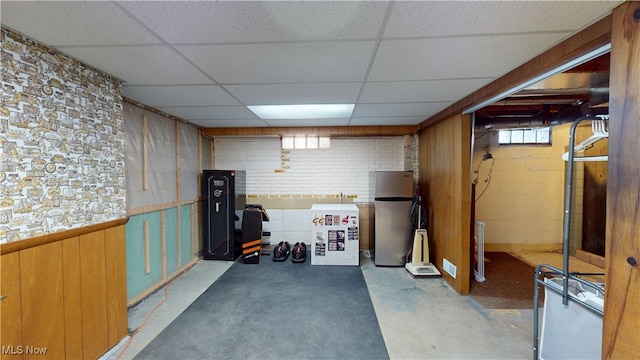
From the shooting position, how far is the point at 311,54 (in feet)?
5.16

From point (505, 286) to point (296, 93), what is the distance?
11.6 feet

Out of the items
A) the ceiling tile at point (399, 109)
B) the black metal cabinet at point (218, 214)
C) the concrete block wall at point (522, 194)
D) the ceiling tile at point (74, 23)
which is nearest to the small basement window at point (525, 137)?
the concrete block wall at point (522, 194)

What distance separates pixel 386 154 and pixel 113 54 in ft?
13.0

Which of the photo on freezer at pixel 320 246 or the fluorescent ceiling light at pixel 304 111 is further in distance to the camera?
the photo on freezer at pixel 320 246

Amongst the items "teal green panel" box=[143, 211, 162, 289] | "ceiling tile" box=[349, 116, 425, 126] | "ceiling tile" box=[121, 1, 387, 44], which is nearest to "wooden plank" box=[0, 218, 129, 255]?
"teal green panel" box=[143, 211, 162, 289]

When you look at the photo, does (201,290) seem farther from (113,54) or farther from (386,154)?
(386,154)

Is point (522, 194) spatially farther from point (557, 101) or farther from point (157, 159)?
point (157, 159)

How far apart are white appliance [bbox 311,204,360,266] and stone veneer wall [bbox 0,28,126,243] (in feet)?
8.45

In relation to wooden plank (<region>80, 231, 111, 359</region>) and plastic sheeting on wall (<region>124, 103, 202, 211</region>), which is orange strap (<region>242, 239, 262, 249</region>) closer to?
plastic sheeting on wall (<region>124, 103, 202, 211</region>)

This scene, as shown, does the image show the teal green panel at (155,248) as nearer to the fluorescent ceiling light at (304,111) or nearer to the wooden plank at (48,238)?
the wooden plank at (48,238)

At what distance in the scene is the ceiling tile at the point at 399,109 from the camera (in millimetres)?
2855

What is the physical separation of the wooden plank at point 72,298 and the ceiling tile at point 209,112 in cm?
185

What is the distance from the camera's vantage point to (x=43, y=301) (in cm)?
144

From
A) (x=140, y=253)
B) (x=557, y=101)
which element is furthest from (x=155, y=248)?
(x=557, y=101)
